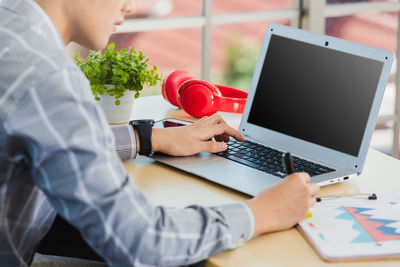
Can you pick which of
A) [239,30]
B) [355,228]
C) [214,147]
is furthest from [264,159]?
[239,30]

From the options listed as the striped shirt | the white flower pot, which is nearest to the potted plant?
the white flower pot

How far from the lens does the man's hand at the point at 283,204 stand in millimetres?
1075

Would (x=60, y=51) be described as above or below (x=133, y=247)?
above

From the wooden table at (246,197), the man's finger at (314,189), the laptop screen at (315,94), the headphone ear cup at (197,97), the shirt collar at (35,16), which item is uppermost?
the shirt collar at (35,16)

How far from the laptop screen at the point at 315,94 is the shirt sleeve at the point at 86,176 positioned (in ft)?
1.73

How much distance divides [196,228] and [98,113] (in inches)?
9.7

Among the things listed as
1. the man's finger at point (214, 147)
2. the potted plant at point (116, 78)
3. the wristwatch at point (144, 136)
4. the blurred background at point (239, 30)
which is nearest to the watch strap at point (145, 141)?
the wristwatch at point (144, 136)

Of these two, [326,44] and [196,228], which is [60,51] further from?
[326,44]

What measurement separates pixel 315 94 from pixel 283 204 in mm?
410

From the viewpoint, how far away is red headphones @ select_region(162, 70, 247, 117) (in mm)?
1783

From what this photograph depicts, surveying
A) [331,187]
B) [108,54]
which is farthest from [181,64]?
[331,187]

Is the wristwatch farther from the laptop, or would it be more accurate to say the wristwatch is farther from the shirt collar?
the shirt collar

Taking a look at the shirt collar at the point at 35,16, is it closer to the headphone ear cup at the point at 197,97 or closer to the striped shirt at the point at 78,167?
the striped shirt at the point at 78,167

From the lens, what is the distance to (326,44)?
1409 millimetres
